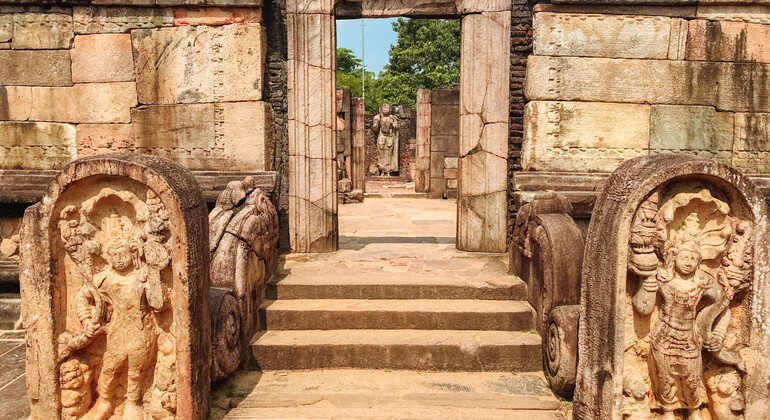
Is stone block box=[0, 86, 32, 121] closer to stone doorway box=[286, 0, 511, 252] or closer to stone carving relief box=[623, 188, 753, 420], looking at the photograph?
stone doorway box=[286, 0, 511, 252]

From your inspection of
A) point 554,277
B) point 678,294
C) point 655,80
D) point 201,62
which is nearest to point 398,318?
point 554,277

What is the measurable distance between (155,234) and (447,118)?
10.7 metres

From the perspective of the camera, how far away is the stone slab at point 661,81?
16.5ft

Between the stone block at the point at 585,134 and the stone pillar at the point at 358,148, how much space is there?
27.8ft

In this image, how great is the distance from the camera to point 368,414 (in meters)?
3.14

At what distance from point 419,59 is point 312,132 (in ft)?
78.1

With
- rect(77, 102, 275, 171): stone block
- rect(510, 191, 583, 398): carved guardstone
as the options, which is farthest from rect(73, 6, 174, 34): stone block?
rect(510, 191, 583, 398): carved guardstone

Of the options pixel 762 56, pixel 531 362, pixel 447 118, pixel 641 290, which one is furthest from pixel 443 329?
pixel 447 118

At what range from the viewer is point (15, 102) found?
523 cm

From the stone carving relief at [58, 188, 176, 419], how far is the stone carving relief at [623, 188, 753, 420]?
2.45m

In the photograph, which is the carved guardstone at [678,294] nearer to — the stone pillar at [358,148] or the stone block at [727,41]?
the stone block at [727,41]

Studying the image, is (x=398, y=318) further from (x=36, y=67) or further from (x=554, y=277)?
(x=36, y=67)

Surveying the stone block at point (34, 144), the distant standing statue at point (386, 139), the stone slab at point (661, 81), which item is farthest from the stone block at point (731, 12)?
the distant standing statue at point (386, 139)

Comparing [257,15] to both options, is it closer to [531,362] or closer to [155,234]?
[155,234]
